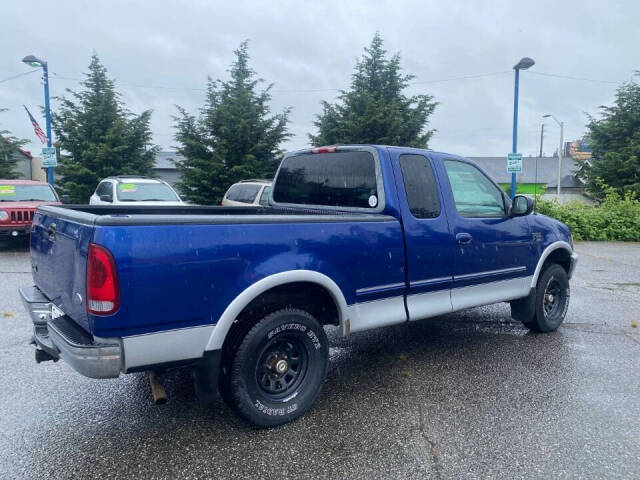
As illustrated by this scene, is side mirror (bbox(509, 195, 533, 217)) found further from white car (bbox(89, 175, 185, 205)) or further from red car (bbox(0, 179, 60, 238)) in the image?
red car (bbox(0, 179, 60, 238))

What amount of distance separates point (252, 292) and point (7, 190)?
1181 centimetres

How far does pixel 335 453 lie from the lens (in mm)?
3133

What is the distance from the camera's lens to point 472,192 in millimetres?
4879

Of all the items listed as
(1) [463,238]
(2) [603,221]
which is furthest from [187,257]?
(2) [603,221]

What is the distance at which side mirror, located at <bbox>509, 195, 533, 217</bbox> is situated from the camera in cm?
495

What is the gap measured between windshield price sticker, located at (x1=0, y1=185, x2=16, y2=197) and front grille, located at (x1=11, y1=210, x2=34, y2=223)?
115 centimetres

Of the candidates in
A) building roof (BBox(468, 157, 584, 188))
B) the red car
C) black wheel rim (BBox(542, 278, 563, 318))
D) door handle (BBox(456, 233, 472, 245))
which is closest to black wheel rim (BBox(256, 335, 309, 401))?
door handle (BBox(456, 233, 472, 245))

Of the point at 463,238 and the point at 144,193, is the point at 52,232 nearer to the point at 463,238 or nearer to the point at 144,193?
the point at 463,238

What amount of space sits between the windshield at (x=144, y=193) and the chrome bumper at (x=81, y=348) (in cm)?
1063

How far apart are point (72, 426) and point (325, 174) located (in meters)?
2.88

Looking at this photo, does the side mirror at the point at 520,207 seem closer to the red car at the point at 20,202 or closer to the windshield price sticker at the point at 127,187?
the red car at the point at 20,202

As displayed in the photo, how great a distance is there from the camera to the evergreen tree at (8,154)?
23547 mm

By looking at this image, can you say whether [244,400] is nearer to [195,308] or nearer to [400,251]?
[195,308]

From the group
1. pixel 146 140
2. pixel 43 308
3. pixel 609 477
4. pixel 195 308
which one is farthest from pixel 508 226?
pixel 146 140
